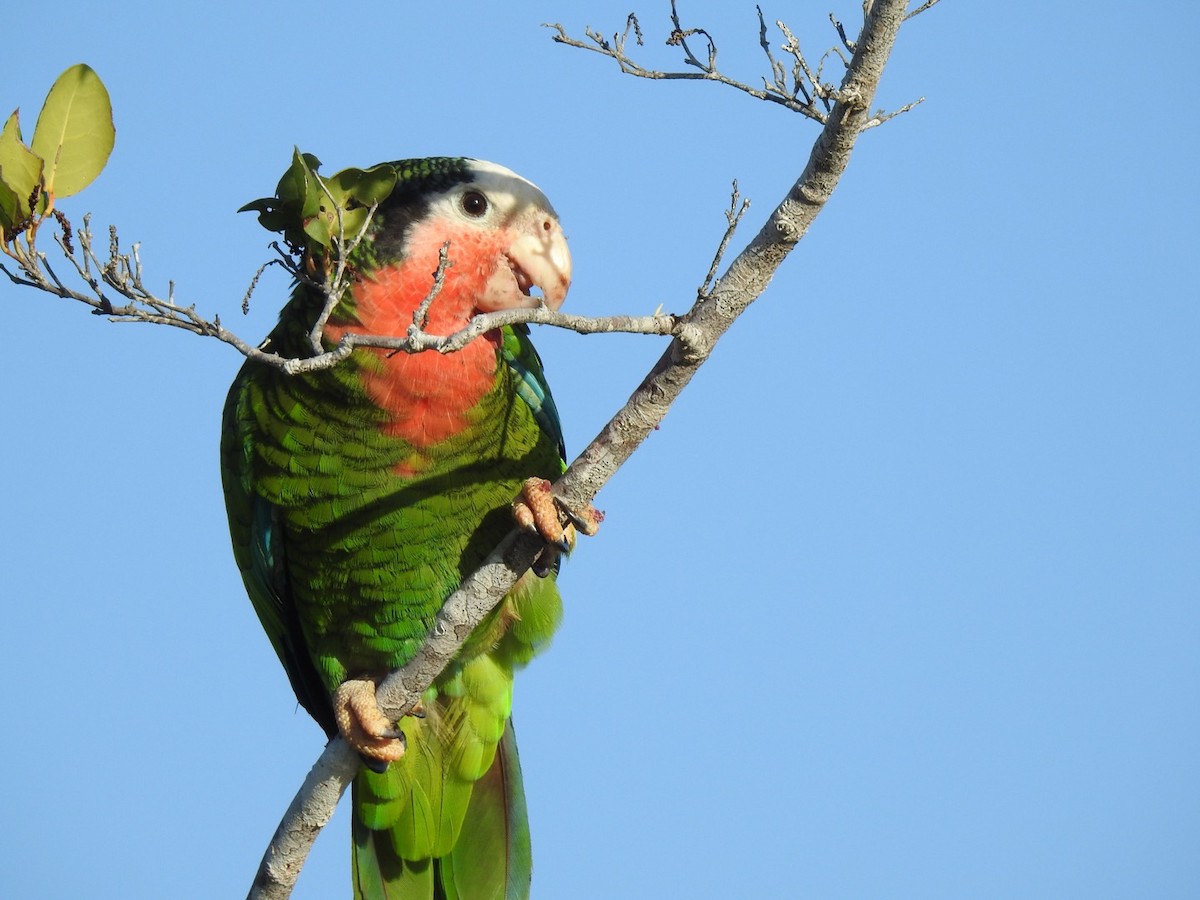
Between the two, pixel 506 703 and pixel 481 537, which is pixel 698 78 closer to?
pixel 481 537

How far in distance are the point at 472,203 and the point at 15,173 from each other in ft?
4.86

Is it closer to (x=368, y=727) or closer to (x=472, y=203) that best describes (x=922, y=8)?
(x=472, y=203)

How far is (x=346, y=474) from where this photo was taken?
364 cm

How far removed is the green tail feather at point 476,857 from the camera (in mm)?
4355

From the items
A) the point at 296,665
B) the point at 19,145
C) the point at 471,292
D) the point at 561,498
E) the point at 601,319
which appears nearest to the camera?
the point at 19,145

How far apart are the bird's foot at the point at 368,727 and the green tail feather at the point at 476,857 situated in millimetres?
765

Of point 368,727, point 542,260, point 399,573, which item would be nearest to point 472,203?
point 542,260

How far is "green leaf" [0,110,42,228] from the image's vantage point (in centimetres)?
217

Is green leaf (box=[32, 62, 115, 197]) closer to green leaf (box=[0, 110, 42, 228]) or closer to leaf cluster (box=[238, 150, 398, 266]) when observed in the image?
green leaf (box=[0, 110, 42, 228])

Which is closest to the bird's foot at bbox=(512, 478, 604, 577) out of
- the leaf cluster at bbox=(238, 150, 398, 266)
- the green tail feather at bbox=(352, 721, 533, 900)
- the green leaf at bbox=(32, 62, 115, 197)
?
the leaf cluster at bbox=(238, 150, 398, 266)

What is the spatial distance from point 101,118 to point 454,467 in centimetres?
164

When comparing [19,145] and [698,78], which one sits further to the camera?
[698,78]

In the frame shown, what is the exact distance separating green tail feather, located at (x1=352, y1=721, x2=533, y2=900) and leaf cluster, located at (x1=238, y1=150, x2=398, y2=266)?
2.23 m

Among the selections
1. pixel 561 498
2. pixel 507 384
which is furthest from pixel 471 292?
pixel 561 498
